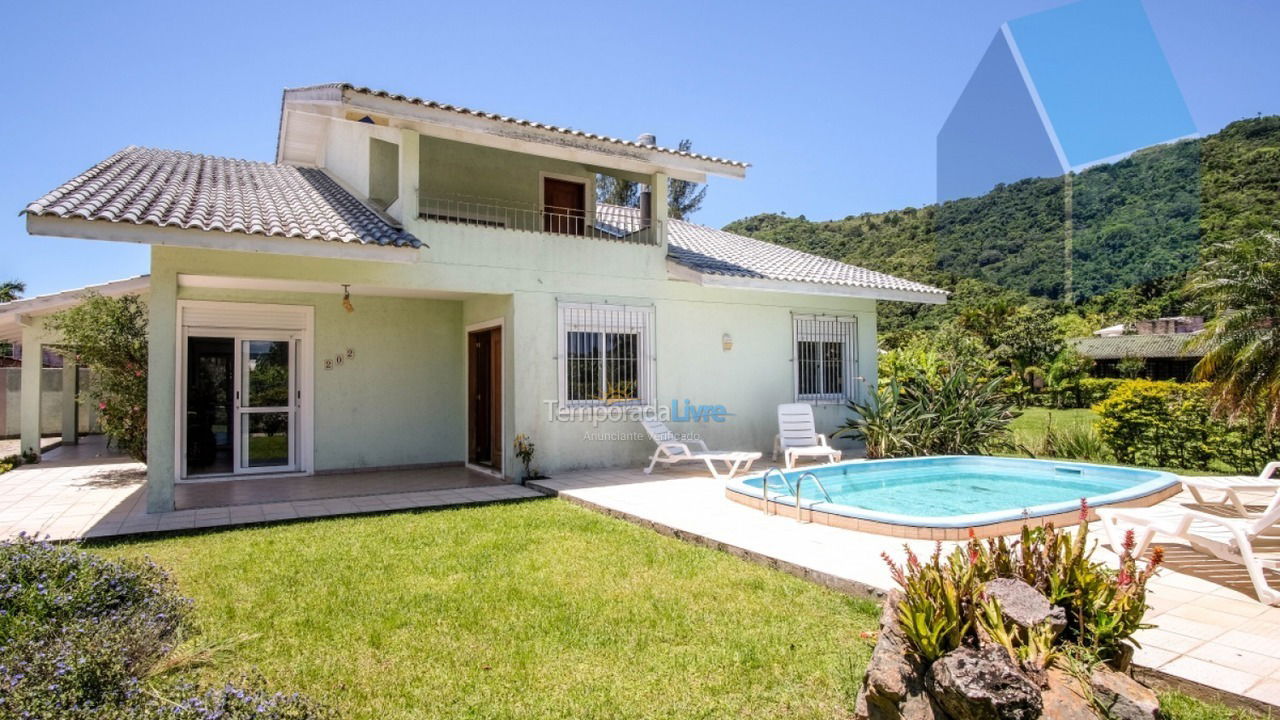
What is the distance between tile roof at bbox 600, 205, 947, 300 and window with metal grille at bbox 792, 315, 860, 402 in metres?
1.09

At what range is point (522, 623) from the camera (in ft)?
17.4

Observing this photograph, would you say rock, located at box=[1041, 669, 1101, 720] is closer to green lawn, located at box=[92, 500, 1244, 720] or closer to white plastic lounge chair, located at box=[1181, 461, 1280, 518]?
green lawn, located at box=[92, 500, 1244, 720]

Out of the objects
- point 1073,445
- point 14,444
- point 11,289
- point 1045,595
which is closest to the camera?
point 1045,595

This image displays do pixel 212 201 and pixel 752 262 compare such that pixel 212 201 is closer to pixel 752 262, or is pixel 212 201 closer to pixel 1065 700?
pixel 752 262

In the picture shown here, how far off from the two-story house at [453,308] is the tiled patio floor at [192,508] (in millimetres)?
1076

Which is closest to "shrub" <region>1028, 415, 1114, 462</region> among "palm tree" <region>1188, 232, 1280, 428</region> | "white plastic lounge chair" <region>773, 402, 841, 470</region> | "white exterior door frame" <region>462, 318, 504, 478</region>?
"palm tree" <region>1188, 232, 1280, 428</region>

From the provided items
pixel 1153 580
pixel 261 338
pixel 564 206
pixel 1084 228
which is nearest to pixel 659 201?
pixel 564 206

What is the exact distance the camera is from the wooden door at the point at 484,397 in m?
13.2

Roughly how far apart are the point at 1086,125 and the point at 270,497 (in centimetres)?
2896

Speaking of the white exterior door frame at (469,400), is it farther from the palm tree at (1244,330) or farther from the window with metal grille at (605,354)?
the palm tree at (1244,330)

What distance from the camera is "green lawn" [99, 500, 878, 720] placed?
4105 millimetres

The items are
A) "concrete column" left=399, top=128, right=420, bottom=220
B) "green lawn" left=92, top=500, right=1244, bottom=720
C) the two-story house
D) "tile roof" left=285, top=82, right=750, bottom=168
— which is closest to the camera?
"green lawn" left=92, top=500, right=1244, bottom=720

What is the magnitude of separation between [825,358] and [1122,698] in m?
13.3

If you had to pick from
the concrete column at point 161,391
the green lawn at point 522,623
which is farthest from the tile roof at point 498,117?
the green lawn at point 522,623
